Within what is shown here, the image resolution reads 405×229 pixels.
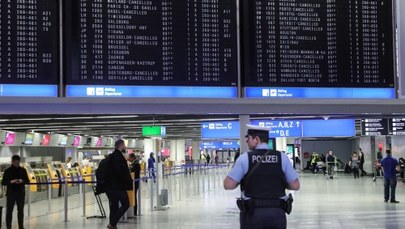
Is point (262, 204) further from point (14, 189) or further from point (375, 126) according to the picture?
point (375, 126)

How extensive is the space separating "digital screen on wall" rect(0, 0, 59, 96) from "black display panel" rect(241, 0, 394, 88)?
109 inches

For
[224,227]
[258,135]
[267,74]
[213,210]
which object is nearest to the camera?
[258,135]

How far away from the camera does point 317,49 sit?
328 inches

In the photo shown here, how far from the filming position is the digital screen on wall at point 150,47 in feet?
25.0

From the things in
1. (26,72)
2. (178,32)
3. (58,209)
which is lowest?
(58,209)

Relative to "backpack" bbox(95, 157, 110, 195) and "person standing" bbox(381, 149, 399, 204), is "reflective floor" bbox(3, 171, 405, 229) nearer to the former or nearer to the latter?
"person standing" bbox(381, 149, 399, 204)

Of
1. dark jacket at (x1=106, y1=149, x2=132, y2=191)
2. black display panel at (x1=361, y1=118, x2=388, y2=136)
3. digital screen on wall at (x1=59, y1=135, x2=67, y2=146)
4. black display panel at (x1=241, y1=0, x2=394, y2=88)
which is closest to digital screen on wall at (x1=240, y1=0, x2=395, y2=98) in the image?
black display panel at (x1=241, y1=0, x2=394, y2=88)

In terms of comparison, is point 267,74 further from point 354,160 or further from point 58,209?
point 354,160

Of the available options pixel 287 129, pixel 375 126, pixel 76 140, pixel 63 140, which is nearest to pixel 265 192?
pixel 287 129

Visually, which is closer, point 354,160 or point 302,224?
point 302,224

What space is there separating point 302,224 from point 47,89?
5.78 meters

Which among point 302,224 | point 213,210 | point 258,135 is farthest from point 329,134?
point 258,135

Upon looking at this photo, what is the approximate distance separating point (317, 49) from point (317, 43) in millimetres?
93

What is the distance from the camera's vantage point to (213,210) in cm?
1387
